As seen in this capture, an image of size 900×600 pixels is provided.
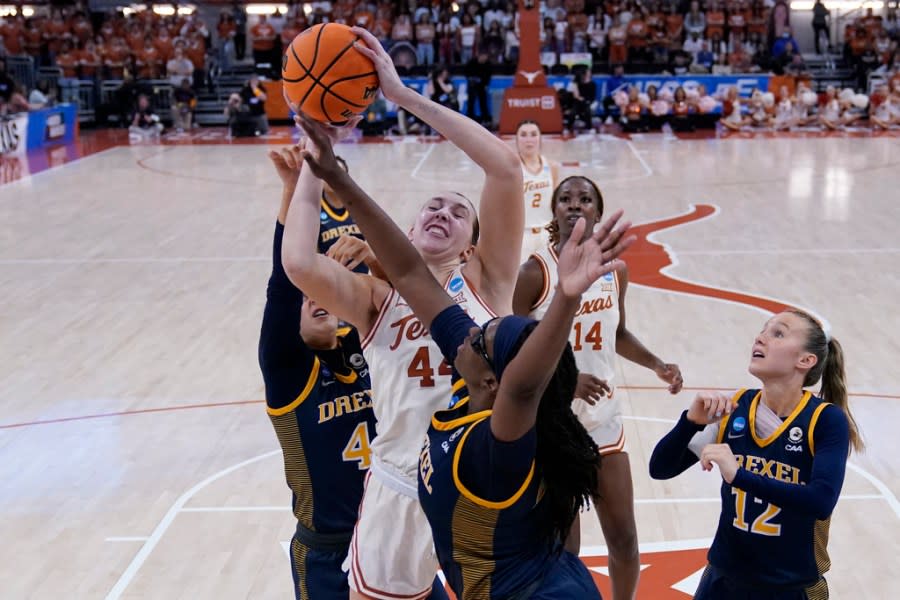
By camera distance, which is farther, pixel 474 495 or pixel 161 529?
pixel 161 529

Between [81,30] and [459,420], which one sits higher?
[81,30]

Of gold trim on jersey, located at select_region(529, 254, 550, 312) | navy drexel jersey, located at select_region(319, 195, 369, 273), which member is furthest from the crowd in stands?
gold trim on jersey, located at select_region(529, 254, 550, 312)

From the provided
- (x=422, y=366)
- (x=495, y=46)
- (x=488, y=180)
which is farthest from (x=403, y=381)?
(x=495, y=46)

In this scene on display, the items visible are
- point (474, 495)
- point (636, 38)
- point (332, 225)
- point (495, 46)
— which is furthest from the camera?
point (636, 38)

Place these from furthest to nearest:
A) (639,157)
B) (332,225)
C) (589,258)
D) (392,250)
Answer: (639,157), (332,225), (392,250), (589,258)

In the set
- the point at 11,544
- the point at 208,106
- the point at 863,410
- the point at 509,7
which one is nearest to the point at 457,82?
the point at 509,7

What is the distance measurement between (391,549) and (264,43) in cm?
2698

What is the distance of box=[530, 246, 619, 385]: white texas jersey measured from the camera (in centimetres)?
439

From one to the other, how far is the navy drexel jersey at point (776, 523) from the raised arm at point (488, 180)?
858 mm

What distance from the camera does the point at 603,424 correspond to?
4289mm

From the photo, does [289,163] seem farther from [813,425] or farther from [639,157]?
[639,157]

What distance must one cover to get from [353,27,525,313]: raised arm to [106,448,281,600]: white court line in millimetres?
2353

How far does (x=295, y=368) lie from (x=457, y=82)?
23.5 metres

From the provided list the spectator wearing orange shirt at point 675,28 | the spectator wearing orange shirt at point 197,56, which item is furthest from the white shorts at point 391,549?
the spectator wearing orange shirt at point 197,56
